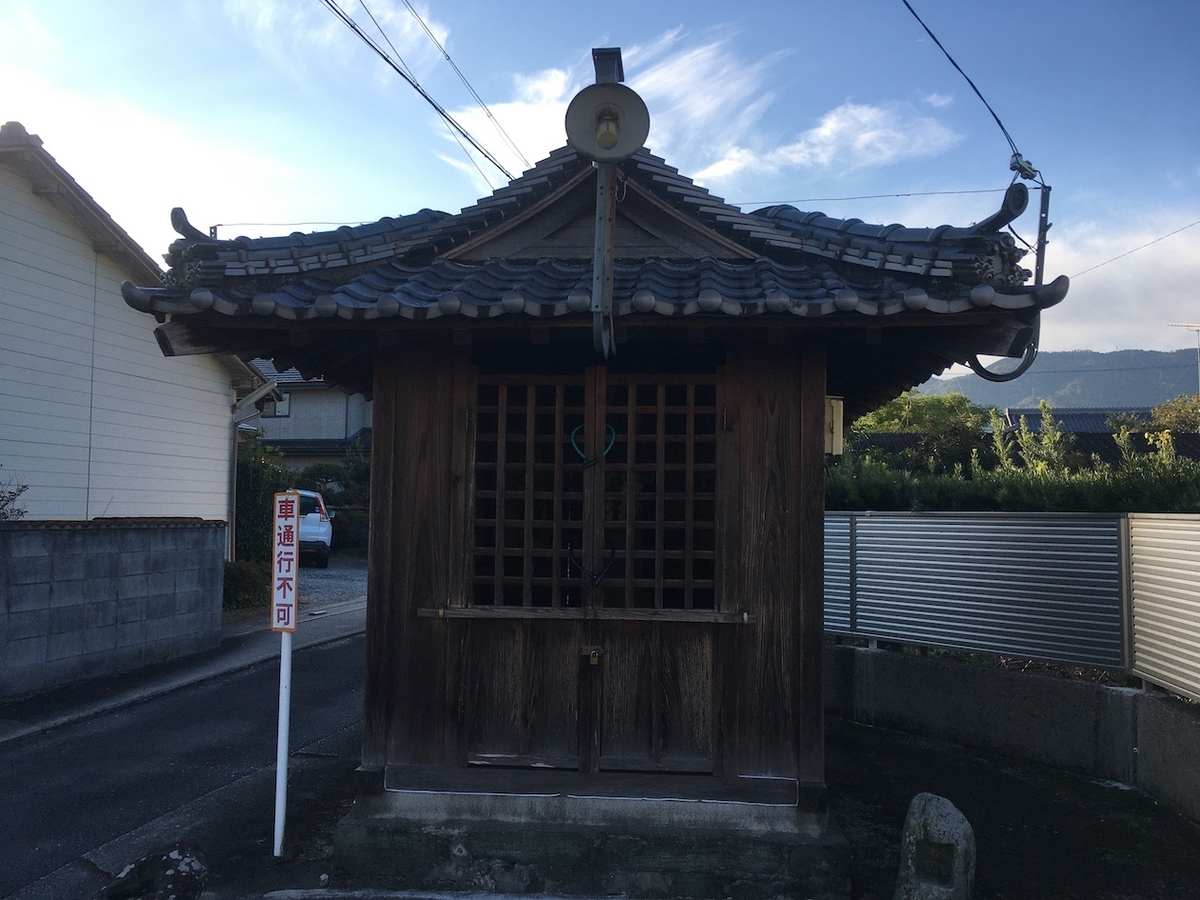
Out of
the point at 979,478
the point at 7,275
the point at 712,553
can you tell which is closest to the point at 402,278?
the point at 712,553

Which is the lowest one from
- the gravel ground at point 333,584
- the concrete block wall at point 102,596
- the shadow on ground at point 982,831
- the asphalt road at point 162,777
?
the asphalt road at point 162,777

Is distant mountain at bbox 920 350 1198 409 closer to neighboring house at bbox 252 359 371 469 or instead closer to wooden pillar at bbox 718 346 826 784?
neighboring house at bbox 252 359 371 469

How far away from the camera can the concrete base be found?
16.6 ft

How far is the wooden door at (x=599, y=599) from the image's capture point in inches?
216

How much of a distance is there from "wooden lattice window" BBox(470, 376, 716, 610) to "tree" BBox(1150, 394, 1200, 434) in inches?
1152

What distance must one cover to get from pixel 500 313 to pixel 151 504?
1249 cm

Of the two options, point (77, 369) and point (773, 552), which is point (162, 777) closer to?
point (773, 552)

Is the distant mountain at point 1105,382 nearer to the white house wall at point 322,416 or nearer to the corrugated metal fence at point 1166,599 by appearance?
the white house wall at point 322,416

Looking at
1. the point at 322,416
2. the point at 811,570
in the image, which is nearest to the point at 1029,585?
the point at 811,570

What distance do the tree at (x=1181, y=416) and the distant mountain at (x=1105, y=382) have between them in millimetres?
122592

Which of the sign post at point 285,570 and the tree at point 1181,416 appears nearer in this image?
the sign post at point 285,570

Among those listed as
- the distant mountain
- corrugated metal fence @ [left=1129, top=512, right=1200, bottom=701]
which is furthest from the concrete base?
the distant mountain

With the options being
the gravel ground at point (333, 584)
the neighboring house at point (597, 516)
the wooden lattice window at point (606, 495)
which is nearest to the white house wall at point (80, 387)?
the gravel ground at point (333, 584)

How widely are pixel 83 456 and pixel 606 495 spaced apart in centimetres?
1096
